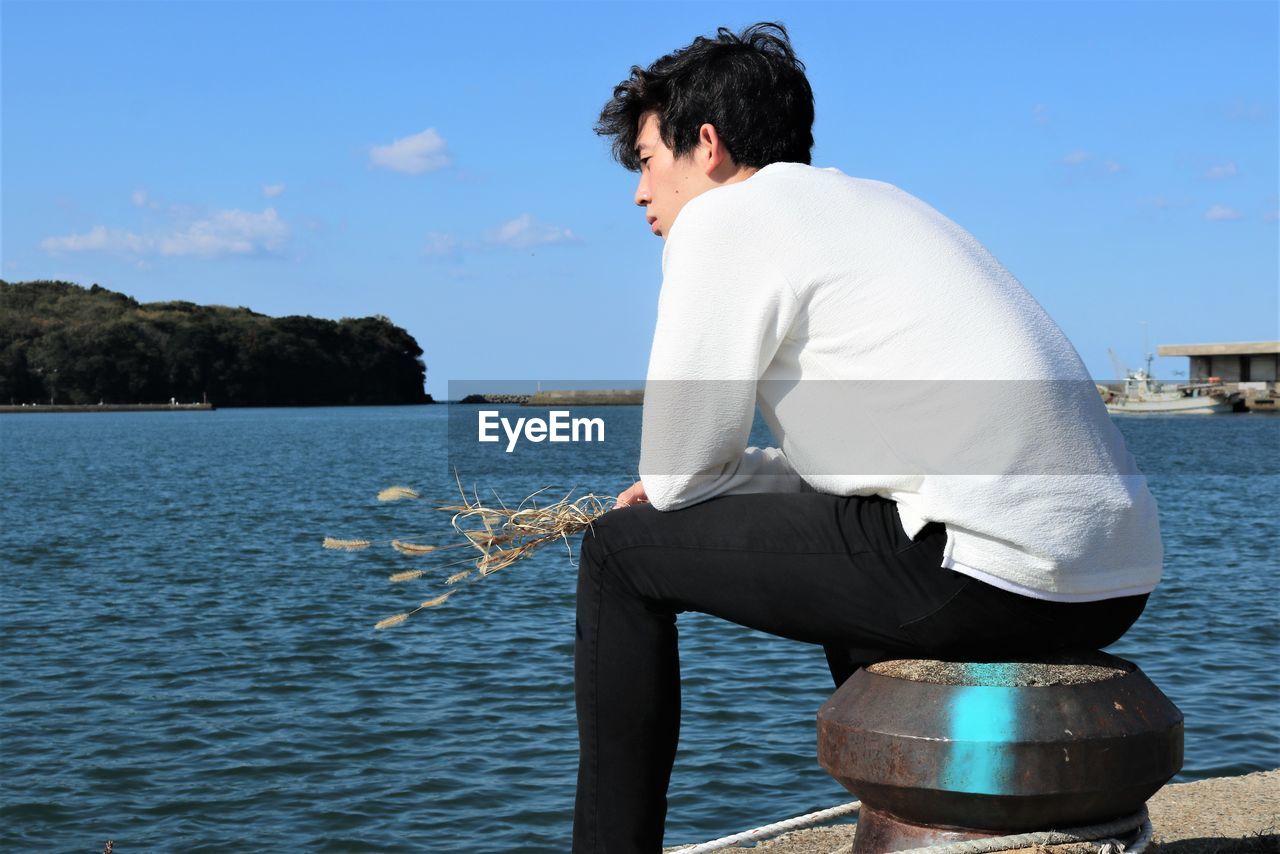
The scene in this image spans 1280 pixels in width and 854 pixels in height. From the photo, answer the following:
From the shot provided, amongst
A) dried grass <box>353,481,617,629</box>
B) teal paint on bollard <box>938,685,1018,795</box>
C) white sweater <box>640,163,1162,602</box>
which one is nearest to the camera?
white sweater <box>640,163,1162,602</box>

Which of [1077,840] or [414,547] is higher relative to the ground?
[414,547]

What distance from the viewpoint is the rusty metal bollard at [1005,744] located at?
2.29 meters

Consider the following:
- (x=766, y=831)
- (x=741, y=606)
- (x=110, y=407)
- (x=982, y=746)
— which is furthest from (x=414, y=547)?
(x=110, y=407)

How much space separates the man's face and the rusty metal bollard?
96 cm

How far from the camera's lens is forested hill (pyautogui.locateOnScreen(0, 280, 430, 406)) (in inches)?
5162

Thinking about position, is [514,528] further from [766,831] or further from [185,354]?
[185,354]

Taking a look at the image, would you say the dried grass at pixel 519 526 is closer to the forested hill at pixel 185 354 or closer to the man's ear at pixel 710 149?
the man's ear at pixel 710 149

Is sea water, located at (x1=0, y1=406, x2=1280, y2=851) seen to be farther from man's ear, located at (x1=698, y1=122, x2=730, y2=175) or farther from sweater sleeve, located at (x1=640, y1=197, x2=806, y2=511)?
man's ear, located at (x1=698, y1=122, x2=730, y2=175)

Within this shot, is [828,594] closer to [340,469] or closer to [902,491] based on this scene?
[902,491]

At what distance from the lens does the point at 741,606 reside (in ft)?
7.40

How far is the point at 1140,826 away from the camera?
2445mm

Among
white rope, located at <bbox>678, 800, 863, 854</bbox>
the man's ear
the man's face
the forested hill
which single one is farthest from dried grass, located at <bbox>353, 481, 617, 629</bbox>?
the forested hill

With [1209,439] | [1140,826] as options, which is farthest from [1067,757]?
[1209,439]

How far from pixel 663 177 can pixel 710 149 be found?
12 centimetres
